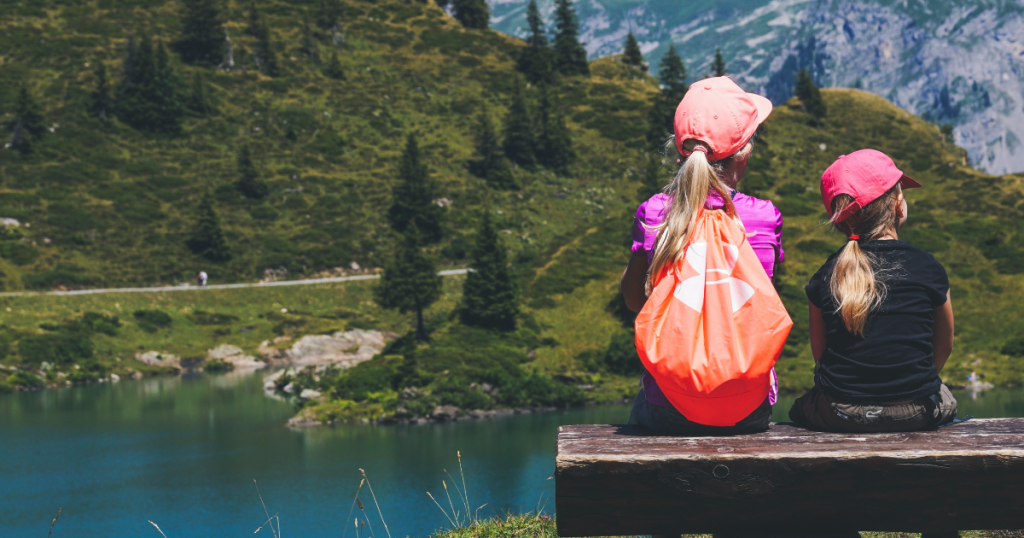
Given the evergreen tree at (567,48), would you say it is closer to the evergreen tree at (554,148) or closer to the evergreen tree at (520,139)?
the evergreen tree at (554,148)

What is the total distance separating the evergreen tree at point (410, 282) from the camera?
3697 centimetres

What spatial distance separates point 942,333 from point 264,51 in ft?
279

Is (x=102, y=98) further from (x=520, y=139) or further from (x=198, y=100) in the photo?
(x=520, y=139)

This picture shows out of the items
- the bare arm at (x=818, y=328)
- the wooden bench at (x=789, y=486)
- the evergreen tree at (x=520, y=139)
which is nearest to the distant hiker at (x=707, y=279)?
the wooden bench at (x=789, y=486)

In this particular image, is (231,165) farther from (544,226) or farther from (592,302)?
(592,302)

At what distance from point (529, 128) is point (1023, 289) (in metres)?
42.3

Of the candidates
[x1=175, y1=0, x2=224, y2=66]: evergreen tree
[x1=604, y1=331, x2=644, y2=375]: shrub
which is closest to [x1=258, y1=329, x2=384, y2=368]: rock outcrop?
[x1=604, y1=331, x2=644, y2=375]: shrub

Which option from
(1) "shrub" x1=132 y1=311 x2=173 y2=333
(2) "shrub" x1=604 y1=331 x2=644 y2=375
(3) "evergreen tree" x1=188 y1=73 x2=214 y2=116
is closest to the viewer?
(2) "shrub" x1=604 y1=331 x2=644 y2=375

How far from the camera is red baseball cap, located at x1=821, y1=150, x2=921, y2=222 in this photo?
12.7ft

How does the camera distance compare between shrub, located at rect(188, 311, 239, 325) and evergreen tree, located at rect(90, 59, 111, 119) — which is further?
evergreen tree, located at rect(90, 59, 111, 119)

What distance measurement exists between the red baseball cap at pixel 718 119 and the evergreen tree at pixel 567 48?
299 ft

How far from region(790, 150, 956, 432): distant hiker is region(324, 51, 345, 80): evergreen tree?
8382cm

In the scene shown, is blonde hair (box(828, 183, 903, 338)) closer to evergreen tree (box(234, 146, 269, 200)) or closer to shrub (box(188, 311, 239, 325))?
shrub (box(188, 311, 239, 325))

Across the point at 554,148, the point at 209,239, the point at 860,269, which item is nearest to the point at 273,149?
the point at 209,239
